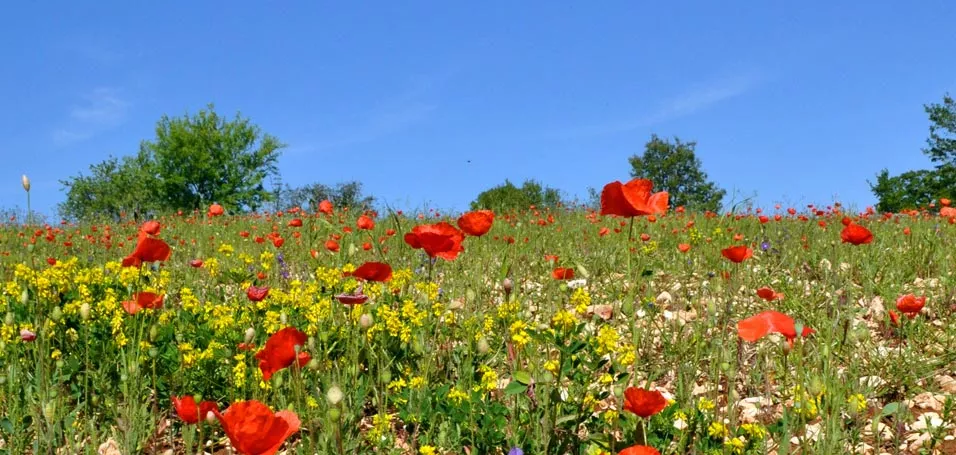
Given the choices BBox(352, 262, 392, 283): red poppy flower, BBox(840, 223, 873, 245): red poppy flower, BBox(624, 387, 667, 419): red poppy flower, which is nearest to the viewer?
BBox(624, 387, 667, 419): red poppy flower

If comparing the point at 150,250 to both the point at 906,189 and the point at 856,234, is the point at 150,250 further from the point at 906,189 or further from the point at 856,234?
the point at 906,189

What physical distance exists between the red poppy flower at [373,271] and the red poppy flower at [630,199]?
34.1 inches

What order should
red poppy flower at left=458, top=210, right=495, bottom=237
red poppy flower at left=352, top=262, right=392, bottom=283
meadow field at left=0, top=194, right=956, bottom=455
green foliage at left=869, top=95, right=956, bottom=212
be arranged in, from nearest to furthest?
meadow field at left=0, top=194, right=956, bottom=455 → red poppy flower at left=352, top=262, right=392, bottom=283 → red poppy flower at left=458, top=210, right=495, bottom=237 → green foliage at left=869, top=95, right=956, bottom=212

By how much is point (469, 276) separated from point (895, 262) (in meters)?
3.40

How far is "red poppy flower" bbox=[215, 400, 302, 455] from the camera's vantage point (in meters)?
1.48

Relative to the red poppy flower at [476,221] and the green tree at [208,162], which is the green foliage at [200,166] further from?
the red poppy flower at [476,221]

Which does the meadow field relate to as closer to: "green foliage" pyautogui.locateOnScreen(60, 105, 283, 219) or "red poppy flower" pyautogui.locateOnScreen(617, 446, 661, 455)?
"red poppy flower" pyautogui.locateOnScreen(617, 446, 661, 455)

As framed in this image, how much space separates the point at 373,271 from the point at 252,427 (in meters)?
1.14

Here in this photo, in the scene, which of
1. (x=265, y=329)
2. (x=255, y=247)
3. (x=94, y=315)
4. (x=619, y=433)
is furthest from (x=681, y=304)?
(x=255, y=247)

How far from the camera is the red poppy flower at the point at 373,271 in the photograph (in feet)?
8.36

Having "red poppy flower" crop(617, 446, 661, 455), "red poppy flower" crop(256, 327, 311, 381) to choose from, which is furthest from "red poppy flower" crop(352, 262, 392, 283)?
"red poppy flower" crop(617, 446, 661, 455)

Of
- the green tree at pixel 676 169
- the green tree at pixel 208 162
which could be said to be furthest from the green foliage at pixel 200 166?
the green tree at pixel 676 169

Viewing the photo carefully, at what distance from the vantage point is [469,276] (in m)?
5.31

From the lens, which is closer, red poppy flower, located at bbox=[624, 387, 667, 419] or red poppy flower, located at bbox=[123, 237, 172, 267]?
red poppy flower, located at bbox=[624, 387, 667, 419]
